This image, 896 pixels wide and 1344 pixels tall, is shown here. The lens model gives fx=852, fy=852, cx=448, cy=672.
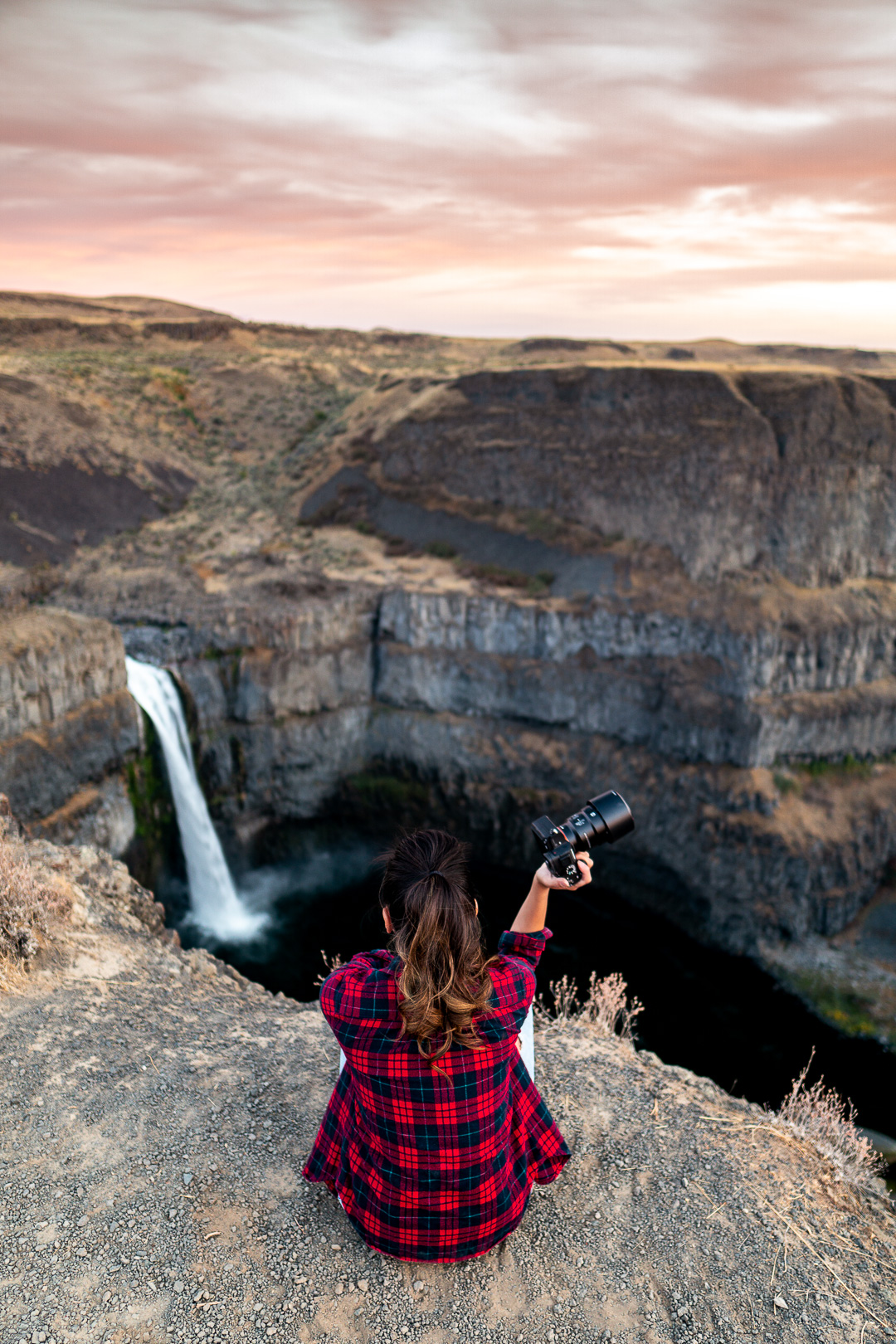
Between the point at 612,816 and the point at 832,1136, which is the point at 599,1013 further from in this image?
the point at 612,816

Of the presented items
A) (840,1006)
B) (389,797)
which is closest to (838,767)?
(840,1006)

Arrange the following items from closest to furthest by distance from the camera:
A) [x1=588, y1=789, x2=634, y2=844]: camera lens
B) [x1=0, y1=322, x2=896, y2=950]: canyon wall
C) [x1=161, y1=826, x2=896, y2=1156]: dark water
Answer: [x1=588, y1=789, x2=634, y2=844]: camera lens → [x1=161, y1=826, x2=896, y2=1156]: dark water → [x1=0, y1=322, x2=896, y2=950]: canyon wall

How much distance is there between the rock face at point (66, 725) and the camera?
18.2m

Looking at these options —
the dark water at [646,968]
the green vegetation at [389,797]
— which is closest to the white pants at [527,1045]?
the dark water at [646,968]

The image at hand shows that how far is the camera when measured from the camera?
491cm

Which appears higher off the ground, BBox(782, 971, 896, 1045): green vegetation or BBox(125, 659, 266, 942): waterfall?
BBox(125, 659, 266, 942): waterfall

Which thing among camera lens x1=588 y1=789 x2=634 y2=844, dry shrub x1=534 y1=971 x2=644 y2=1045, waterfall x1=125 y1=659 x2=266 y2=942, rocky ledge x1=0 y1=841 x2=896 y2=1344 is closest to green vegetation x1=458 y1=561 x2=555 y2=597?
waterfall x1=125 y1=659 x2=266 y2=942

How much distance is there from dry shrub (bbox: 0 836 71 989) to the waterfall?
13840 mm

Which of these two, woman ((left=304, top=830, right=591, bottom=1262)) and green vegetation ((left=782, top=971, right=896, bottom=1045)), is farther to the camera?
green vegetation ((left=782, top=971, right=896, bottom=1045))

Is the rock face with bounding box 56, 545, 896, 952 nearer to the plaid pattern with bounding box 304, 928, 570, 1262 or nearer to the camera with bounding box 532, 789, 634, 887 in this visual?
the camera with bounding box 532, 789, 634, 887

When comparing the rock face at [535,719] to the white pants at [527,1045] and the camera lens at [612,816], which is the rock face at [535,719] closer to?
the white pants at [527,1045]

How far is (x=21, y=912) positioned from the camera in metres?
8.19

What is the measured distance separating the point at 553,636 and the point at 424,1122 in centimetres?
2330

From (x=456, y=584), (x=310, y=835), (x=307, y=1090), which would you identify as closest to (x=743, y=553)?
(x=456, y=584)
